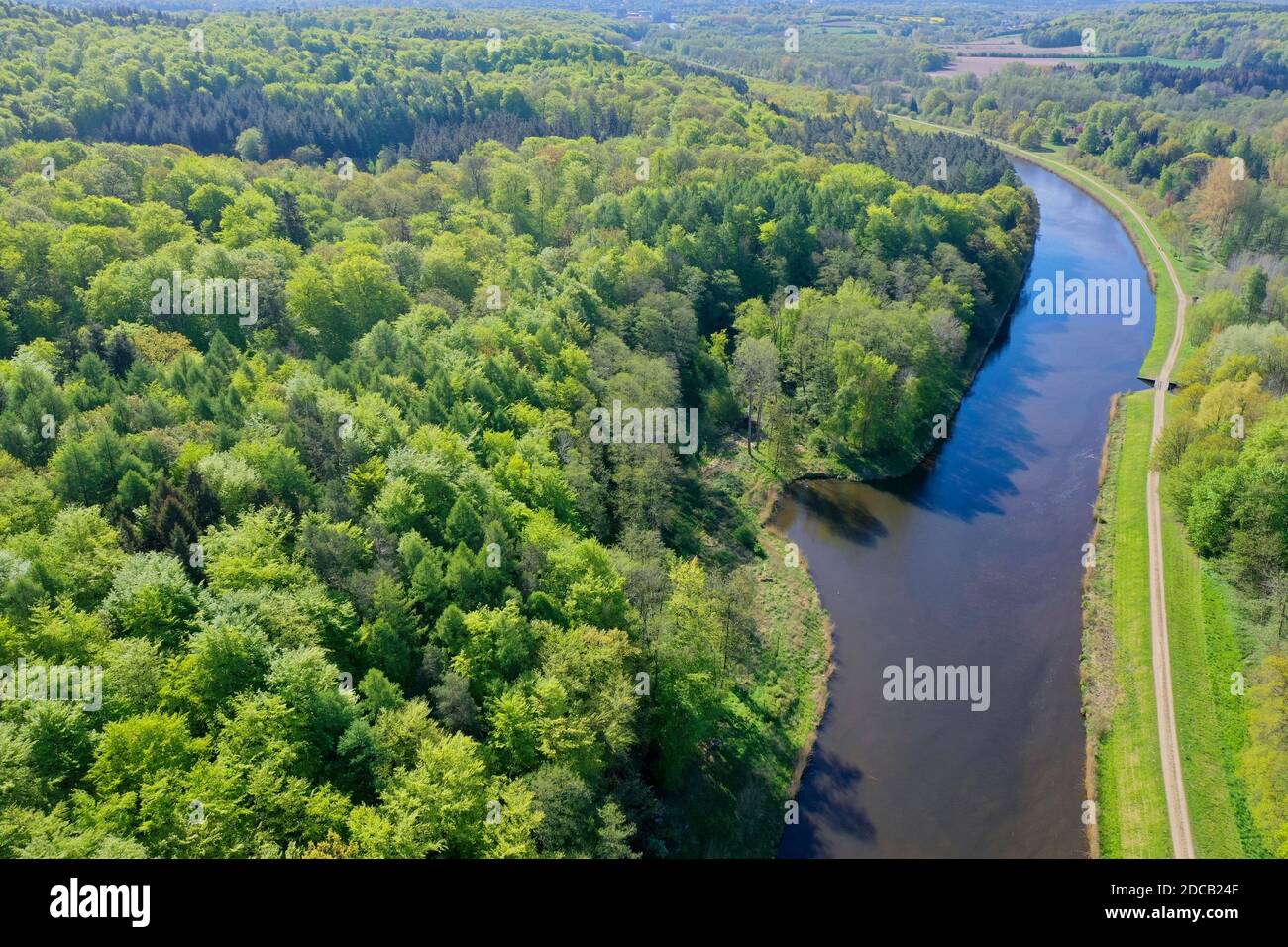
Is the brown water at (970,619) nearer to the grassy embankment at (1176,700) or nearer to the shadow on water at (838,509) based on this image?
the shadow on water at (838,509)

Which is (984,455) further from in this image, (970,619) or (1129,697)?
(1129,697)

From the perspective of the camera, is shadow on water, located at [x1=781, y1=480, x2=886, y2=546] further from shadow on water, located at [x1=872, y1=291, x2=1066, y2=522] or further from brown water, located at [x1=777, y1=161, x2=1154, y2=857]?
shadow on water, located at [x1=872, y1=291, x2=1066, y2=522]

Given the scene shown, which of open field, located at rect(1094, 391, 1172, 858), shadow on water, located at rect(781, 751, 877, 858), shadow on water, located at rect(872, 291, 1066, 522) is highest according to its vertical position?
shadow on water, located at rect(872, 291, 1066, 522)

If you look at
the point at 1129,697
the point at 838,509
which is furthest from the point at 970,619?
the point at 838,509

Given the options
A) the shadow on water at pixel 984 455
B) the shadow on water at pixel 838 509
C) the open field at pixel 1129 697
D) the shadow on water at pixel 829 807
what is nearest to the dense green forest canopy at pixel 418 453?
the shadow on water at pixel 829 807

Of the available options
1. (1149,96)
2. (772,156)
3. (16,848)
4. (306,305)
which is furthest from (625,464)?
(1149,96)

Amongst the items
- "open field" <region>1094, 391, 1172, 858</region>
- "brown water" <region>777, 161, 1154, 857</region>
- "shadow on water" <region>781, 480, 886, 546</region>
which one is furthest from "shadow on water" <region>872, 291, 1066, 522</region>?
"open field" <region>1094, 391, 1172, 858</region>
